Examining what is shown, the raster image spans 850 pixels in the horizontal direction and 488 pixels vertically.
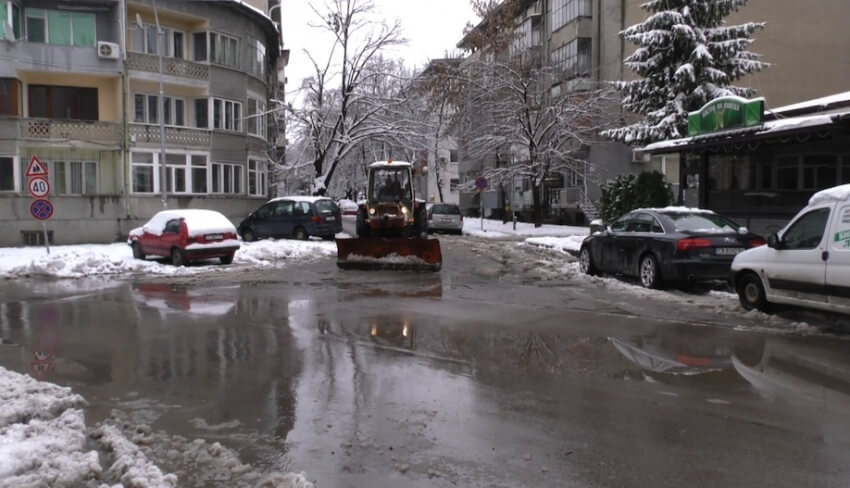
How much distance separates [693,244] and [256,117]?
1010 inches

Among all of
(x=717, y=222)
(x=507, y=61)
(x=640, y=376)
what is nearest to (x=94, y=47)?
(x=507, y=61)

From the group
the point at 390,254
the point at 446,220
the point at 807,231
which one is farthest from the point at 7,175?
the point at 807,231

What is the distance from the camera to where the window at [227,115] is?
101 ft

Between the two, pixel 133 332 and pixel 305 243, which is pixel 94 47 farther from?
pixel 133 332

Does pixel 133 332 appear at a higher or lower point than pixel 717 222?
lower

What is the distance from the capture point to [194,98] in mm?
30625

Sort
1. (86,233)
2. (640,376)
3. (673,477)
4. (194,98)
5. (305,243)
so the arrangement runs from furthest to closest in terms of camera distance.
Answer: (194,98) → (86,233) → (305,243) → (640,376) → (673,477)

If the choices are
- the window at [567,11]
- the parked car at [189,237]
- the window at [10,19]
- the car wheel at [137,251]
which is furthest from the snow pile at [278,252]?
the window at [567,11]

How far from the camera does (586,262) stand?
15.8 m

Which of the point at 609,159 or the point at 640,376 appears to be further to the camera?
the point at 609,159

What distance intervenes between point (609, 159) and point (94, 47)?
25717 millimetres

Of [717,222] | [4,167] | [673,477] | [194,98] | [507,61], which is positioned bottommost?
[673,477]

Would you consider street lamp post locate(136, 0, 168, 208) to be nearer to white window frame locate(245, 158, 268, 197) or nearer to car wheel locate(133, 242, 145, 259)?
white window frame locate(245, 158, 268, 197)

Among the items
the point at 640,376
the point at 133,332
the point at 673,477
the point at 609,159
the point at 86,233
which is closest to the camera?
the point at 673,477
